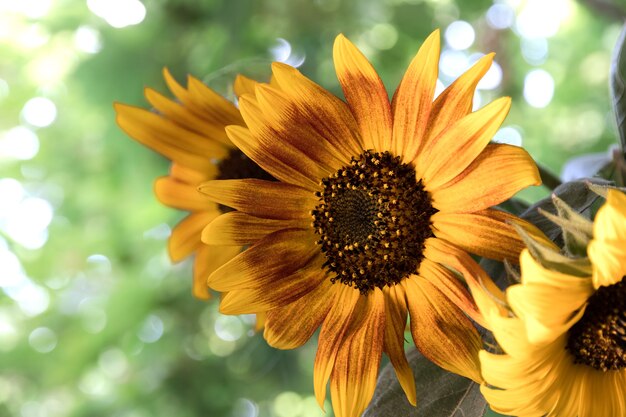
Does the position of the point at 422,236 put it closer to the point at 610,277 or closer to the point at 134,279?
the point at 610,277

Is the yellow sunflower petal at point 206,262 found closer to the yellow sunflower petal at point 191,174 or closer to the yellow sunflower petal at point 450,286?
the yellow sunflower petal at point 191,174

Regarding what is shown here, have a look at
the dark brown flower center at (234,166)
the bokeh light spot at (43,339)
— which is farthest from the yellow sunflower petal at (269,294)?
the bokeh light spot at (43,339)

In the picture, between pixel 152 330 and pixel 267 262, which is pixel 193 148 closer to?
pixel 267 262

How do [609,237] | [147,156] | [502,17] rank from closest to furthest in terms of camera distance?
[609,237]
[147,156]
[502,17]

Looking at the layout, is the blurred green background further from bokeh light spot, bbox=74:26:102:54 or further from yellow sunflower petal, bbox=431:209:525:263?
yellow sunflower petal, bbox=431:209:525:263

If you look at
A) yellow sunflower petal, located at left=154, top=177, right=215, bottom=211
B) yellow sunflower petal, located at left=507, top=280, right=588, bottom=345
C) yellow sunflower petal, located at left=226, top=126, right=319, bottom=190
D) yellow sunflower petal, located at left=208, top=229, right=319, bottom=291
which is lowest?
yellow sunflower petal, located at left=154, top=177, right=215, bottom=211

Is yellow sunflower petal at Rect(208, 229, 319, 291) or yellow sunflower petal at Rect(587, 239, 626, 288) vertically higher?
yellow sunflower petal at Rect(587, 239, 626, 288)

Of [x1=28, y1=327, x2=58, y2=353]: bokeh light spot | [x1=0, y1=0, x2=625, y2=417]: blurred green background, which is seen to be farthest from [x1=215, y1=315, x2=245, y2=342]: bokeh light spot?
[x1=28, y1=327, x2=58, y2=353]: bokeh light spot

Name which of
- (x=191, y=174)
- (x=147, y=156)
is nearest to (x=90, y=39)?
(x=147, y=156)
